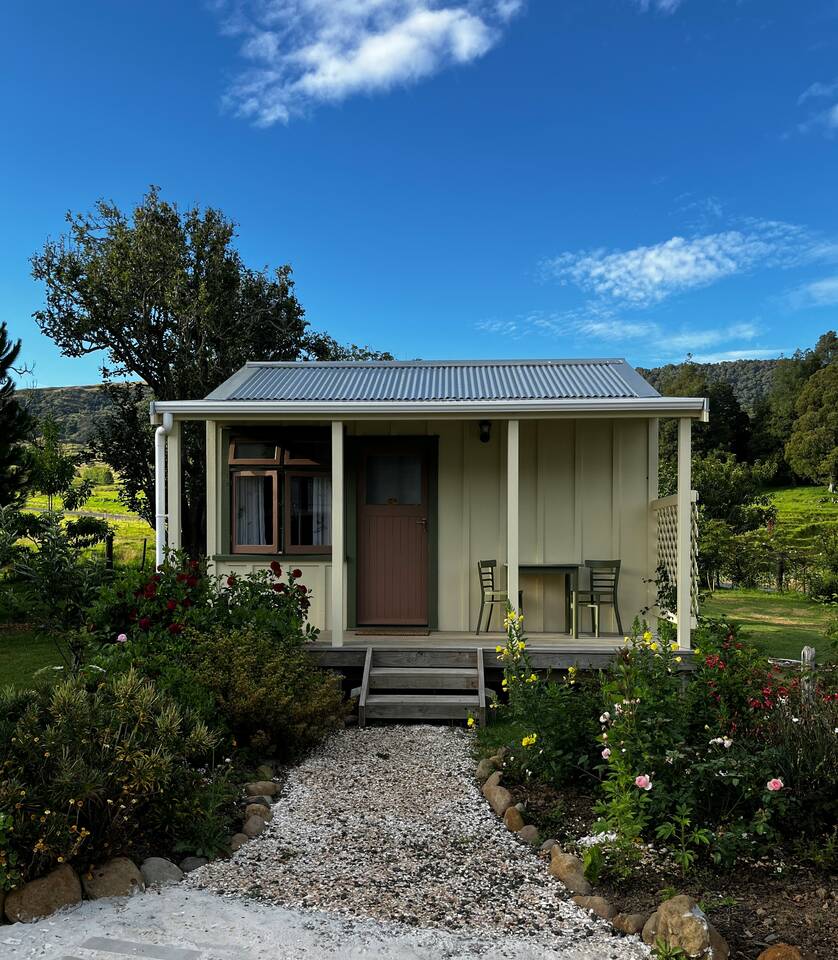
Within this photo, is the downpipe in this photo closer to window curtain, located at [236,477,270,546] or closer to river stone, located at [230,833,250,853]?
window curtain, located at [236,477,270,546]

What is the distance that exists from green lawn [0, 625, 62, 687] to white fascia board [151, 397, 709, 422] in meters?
3.27

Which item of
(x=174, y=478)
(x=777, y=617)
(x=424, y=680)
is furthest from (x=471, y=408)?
(x=777, y=617)

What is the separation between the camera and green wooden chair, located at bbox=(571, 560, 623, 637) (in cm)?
697

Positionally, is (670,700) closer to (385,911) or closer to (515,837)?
(515,837)

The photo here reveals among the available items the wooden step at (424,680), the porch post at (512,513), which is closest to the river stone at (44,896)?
the wooden step at (424,680)

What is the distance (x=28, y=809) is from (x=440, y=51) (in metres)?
12.8

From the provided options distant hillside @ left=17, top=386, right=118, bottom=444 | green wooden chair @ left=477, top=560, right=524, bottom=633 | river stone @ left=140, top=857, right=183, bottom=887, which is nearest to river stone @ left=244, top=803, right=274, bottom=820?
river stone @ left=140, top=857, right=183, bottom=887

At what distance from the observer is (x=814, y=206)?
16.1m

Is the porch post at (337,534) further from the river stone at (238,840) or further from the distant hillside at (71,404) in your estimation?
the distant hillside at (71,404)

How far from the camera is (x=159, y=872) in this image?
315 centimetres

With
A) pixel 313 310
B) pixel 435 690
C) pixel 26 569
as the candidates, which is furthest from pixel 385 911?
pixel 313 310

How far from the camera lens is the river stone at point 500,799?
156 inches

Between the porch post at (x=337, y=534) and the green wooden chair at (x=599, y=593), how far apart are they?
2264 millimetres

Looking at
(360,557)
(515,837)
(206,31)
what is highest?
(206,31)
